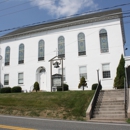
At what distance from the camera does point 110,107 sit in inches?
535

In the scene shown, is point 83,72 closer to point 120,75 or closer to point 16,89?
point 120,75

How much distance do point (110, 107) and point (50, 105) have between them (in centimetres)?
485

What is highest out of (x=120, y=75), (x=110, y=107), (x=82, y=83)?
(x=120, y=75)

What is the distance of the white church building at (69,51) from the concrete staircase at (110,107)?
25.6ft

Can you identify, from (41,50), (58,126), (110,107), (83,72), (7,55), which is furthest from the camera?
(7,55)

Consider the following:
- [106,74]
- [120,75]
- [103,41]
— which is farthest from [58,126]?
[103,41]

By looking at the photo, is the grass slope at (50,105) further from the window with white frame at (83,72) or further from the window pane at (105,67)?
the window pane at (105,67)

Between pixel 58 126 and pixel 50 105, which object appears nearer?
pixel 58 126

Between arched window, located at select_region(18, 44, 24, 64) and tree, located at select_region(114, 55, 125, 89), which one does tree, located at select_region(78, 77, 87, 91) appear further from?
arched window, located at select_region(18, 44, 24, 64)

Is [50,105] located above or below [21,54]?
below

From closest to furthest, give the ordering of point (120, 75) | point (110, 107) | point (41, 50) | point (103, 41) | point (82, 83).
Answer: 1. point (110, 107)
2. point (120, 75)
3. point (82, 83)
4. point (103, 41)
5. point (41, 50)

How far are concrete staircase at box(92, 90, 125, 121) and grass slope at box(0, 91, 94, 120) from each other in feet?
3.10

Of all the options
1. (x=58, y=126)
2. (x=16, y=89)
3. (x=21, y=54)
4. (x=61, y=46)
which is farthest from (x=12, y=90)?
(x=58, y=126)

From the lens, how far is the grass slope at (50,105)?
1337cm
